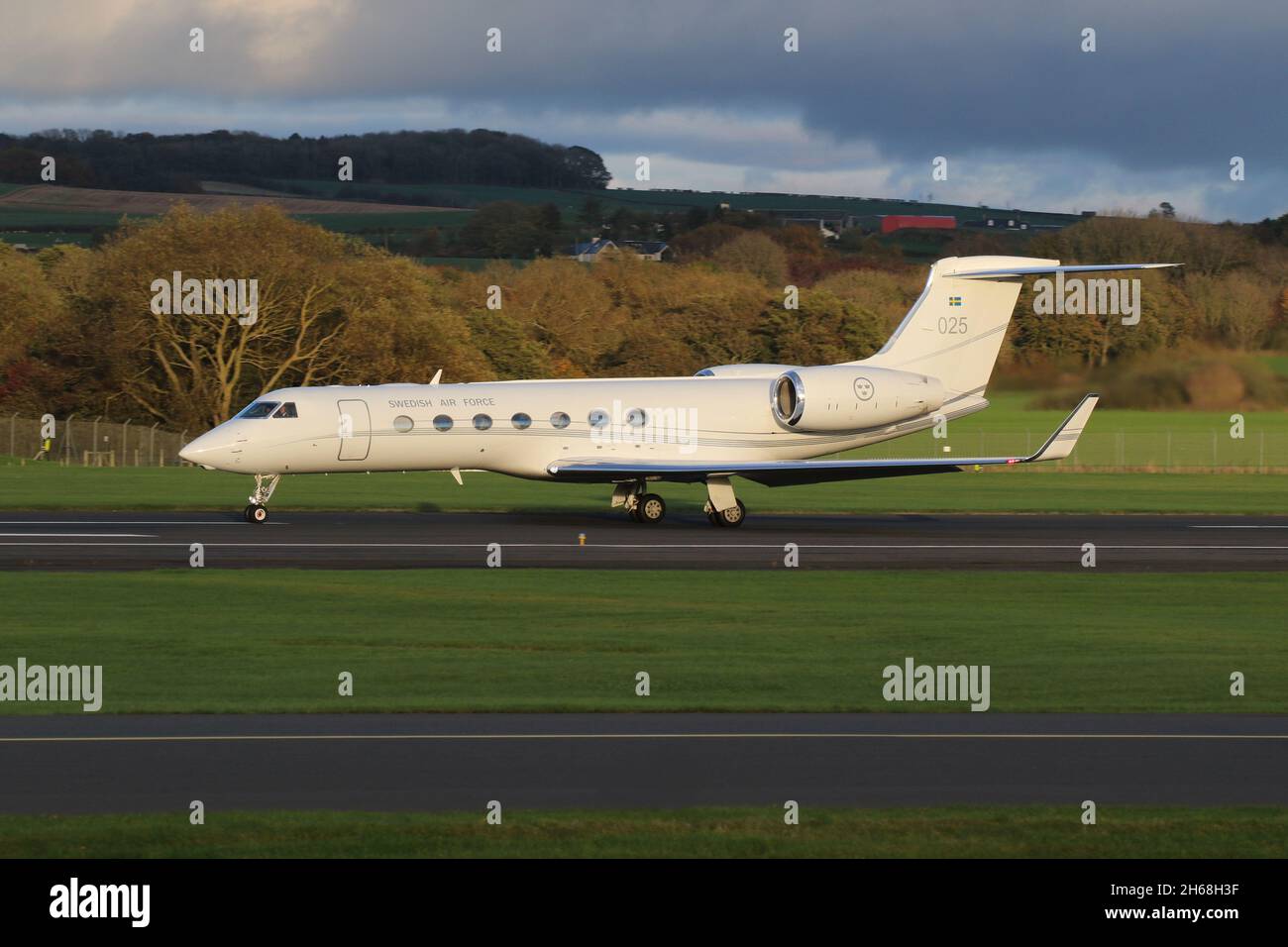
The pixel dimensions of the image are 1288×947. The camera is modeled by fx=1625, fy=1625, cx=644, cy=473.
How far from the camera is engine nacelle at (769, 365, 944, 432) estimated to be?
36000 mm

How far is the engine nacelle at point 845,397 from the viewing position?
36.0m

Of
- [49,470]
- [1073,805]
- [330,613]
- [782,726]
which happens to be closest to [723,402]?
[330,613]

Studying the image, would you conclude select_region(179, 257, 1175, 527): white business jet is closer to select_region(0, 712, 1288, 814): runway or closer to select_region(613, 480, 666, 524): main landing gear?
select_region(613, 480, 666, 524): main landing gear

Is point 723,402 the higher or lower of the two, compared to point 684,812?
higher

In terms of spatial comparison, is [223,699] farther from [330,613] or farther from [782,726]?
[330,613]

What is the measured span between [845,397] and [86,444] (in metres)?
38.0

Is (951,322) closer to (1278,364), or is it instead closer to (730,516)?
(730,516)

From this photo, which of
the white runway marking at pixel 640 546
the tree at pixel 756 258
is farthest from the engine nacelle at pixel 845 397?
the tree at pixel 756 258

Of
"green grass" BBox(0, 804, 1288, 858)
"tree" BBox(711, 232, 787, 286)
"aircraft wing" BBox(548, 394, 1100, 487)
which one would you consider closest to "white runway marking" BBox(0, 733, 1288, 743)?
"green grass" BBox(0, 804, 1288, 858)

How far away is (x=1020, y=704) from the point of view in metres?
14.6

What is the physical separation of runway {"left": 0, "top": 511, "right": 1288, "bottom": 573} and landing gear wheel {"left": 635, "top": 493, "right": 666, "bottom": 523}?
0.30m

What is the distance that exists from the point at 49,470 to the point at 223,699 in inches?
1772

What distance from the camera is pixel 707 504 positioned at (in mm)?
36188

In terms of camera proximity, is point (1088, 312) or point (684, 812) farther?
point (1088, 312)
